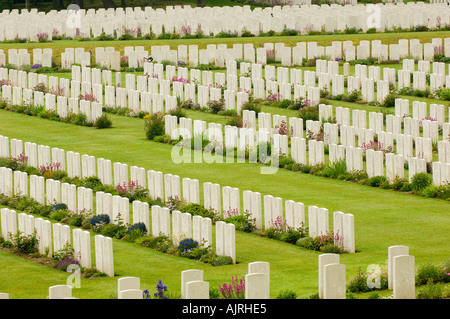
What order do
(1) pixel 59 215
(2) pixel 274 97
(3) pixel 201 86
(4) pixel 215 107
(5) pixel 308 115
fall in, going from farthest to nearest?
(3) pixel 201 86, (2) pixel 274 97, (4) pixel 215 107, (5) pixel 308 115, (1) pixel 59 215

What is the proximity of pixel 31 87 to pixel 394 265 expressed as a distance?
67.8 feet

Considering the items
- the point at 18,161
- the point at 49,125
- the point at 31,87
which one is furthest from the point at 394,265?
the point at 31,87

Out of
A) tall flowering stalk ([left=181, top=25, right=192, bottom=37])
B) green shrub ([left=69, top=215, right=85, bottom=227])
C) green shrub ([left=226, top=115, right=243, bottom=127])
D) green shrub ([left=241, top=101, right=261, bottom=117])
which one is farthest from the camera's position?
tall flowering stalk ([left=181, top=25, right=192, bottom=37])

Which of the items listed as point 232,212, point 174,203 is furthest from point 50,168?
point 232,212

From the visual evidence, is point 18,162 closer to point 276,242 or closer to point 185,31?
point 276,242

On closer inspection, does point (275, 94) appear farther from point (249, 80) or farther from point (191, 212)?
point (191, 212)

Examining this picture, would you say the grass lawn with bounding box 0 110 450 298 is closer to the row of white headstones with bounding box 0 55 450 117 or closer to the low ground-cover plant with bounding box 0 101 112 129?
A: the low ground-cover plant with bounding box 0 101 112 129

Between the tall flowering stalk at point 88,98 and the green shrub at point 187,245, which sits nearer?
the green shrub at point 187,245

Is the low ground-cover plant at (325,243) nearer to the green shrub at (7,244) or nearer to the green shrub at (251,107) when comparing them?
the green shrub at (7,244)

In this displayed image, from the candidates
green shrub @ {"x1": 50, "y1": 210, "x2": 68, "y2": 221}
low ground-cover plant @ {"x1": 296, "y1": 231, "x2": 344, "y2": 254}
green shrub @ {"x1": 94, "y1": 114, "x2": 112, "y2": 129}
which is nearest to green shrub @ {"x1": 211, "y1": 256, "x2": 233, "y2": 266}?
low ground-cover plant @ {"x1": 296, "y1": 231, "x2": 344, "y2": 254}

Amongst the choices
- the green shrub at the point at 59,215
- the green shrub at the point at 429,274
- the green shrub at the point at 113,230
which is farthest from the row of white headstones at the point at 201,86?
the green shrub at the point at 429,274

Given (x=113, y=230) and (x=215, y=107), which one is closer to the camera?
(x=113, y=230)

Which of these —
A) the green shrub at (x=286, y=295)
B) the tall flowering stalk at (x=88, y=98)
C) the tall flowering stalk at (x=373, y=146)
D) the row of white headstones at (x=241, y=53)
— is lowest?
the green shrub at (x=286, y=295)

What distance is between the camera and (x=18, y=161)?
71.9 feet
